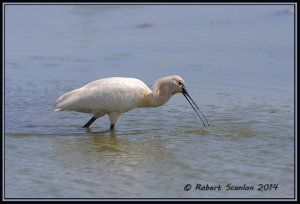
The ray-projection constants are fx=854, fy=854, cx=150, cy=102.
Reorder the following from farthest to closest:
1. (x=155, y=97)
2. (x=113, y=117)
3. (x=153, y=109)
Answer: (x=153, y=109), (x=155, y=97), (x=113, y=117)

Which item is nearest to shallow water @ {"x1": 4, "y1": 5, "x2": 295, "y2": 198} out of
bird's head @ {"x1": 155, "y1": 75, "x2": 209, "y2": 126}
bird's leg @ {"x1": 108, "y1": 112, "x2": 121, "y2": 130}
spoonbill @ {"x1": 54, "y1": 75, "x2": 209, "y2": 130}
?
bird's leg @ {"x1": 108, "y1": 112, "x2": 121, "y2": 130}

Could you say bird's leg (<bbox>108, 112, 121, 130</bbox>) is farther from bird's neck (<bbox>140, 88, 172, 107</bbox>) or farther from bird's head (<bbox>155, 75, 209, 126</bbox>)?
bird's head (<bbox>155, 75, 209, 126</bbox>)

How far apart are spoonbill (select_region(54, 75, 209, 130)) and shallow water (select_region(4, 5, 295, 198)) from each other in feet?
1.02

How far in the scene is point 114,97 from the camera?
11406 mm

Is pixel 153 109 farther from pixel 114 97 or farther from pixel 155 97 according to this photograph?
pixel 114 97

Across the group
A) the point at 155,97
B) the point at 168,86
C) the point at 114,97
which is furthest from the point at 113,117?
the point at 168,86

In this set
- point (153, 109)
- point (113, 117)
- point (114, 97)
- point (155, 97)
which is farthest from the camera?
point (153, 109)

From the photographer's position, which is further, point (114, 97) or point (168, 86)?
point (168, 86)

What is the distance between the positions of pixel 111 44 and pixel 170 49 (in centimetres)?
132

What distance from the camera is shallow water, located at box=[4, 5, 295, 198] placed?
9094 millimetres

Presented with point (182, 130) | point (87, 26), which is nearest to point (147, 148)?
point (182, 130)

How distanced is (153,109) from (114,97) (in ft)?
5.18

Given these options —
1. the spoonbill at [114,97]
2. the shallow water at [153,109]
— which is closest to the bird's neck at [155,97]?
the spoonbill at [114,97]

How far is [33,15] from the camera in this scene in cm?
2152
